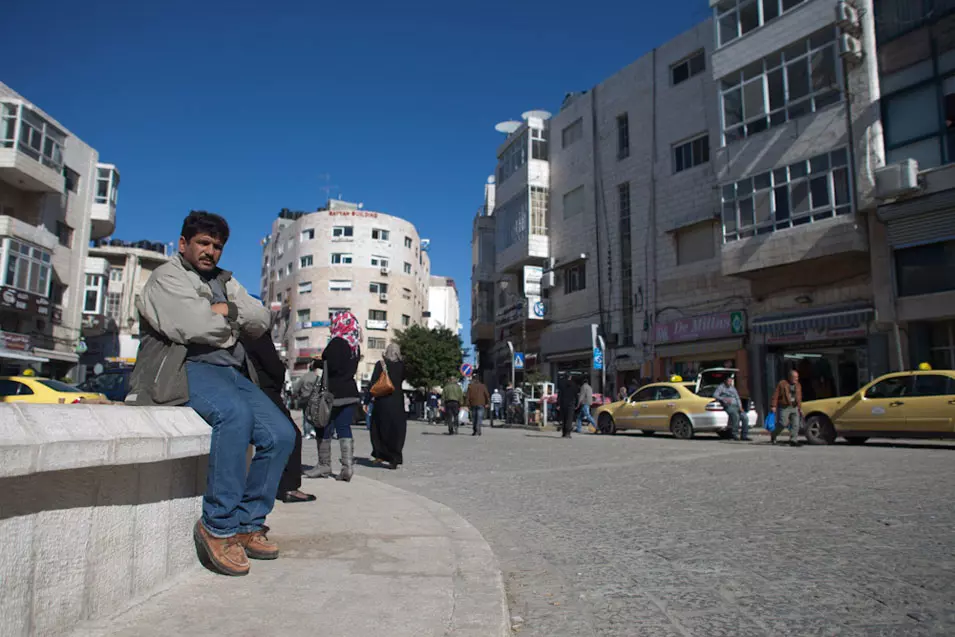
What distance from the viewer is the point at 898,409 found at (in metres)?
13.9

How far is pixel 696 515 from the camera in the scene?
19.5 feet

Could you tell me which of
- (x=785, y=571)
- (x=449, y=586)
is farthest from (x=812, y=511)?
(x=449, y=586)

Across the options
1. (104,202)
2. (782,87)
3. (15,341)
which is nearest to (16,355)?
(15,341)

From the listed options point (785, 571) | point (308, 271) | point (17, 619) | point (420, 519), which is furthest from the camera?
point (308, 271)

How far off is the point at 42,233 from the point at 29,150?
3882 mm

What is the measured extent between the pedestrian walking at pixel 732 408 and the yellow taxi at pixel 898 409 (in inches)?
98.1

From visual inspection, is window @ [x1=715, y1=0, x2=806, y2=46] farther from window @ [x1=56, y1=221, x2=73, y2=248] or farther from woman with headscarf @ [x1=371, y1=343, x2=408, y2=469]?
window @ [x1=56, y1=221, x2=73, y2=248]

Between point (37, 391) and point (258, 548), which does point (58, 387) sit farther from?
point (258, 548)

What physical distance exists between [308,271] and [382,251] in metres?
7.58

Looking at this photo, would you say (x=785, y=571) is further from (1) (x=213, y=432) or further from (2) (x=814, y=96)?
(2) (x=814, y=96)

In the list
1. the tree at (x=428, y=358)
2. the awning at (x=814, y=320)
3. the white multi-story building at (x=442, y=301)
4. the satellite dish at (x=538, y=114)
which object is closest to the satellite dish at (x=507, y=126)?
the satellite dish at (x=538, y=114)

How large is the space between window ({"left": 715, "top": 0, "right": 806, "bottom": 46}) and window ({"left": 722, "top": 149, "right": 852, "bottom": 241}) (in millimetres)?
5206

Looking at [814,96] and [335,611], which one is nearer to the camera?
[335,611]

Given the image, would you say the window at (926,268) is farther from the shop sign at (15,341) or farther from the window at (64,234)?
the window at (64,234)
